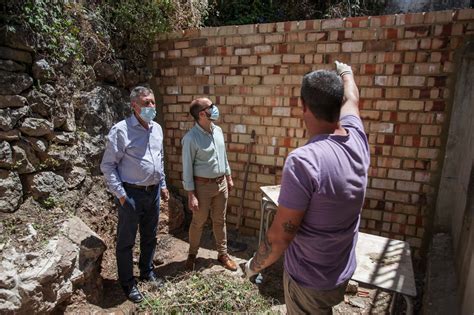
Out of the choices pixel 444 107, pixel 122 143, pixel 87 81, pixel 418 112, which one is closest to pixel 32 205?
pixel 122 143

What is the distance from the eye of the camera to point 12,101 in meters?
3.03

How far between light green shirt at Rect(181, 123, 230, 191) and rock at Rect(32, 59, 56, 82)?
4.94 ft

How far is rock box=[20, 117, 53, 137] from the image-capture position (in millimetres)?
3156

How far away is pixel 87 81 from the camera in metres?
3.96

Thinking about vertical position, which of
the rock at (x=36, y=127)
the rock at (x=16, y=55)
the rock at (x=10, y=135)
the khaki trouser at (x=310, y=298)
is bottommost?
the khaki trouser at (x=310, y=298)

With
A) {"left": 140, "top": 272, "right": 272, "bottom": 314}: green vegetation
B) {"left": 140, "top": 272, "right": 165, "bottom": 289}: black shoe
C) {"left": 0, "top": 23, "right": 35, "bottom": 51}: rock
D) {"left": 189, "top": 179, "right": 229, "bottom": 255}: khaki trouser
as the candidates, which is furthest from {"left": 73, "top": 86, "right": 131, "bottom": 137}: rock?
{"left": 140, "top": 272, "right": 272, "bottom": 314}: green vegetation

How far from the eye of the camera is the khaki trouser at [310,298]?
5.67 ft

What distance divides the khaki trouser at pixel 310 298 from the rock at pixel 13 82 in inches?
115

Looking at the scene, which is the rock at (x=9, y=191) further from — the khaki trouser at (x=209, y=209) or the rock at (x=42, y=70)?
the khaki trouser at (x=209, y=209)

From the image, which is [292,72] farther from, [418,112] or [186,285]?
[186,285]

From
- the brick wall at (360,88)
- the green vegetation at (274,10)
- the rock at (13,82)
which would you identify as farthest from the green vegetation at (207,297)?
the green vegetation at (274,10)

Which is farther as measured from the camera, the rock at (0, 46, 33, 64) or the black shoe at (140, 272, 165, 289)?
the black shoe at (140, 272, 165, 289)

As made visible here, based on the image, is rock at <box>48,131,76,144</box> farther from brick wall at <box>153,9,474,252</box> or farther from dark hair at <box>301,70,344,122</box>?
dark hair at <box>301,70,344,122</box>

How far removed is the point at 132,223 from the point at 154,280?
2.60 ft
